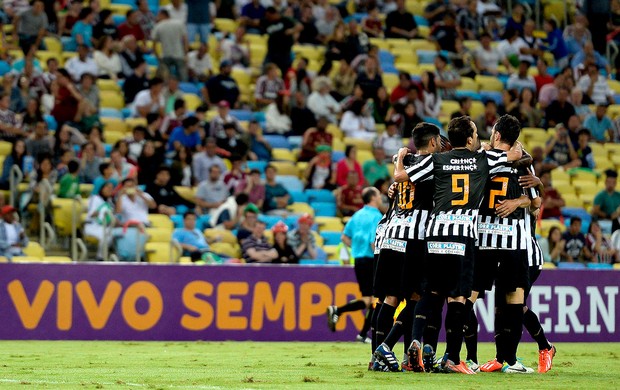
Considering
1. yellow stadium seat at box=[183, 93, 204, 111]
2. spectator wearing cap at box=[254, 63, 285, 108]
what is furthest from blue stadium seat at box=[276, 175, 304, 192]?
yellow stadium seat at box=[183, 93, 204, 111]

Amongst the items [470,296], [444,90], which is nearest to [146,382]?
[470,296]

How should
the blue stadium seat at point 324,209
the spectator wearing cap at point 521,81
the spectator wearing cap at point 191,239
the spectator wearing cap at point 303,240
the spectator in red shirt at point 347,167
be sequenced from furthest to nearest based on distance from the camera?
the spectator wearing cap at point 521,81 → the blue stadium seat at point 324,209 → the spectator in red shirt at point 347,167 → the spectator wearing cap at point 303,240 → the spectator wearing cap at point 191,239

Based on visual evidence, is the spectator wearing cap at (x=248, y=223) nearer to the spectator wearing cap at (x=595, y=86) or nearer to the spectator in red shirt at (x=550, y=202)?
the spectator in red shirt at (x=550, y=202)

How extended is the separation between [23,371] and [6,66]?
37.8 ft

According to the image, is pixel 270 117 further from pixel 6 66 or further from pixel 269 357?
pixel 269 357

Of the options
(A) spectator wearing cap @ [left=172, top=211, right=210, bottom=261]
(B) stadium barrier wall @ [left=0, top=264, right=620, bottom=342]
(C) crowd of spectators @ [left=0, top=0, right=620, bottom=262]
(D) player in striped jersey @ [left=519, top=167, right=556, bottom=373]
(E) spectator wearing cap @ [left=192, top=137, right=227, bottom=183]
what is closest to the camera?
(D) player in striped jersey @ [left=519, top=167, right=556, bottom=373]

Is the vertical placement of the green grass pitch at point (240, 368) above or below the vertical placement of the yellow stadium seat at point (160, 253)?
below

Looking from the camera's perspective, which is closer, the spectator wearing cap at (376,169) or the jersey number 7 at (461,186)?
the jersey number 7 at (461,186)

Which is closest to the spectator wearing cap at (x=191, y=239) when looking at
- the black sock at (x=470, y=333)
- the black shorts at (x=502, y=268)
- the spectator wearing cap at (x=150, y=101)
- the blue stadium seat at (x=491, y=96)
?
the spectator wearing cap at (x=150, y=101)

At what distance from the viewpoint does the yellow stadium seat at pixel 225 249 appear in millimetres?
19234

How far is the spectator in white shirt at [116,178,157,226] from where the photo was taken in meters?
19.0

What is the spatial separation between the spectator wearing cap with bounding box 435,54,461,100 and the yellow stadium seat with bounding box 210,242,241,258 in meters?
7.58

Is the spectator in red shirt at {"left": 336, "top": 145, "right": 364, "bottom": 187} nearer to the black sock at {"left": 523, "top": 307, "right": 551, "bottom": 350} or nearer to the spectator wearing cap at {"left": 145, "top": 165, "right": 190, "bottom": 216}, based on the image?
the spectator wearing cap at {"left": 145, "top": 165, "right": 190, "bottom": 216}

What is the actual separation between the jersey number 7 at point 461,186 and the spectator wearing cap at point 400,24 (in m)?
15.7
